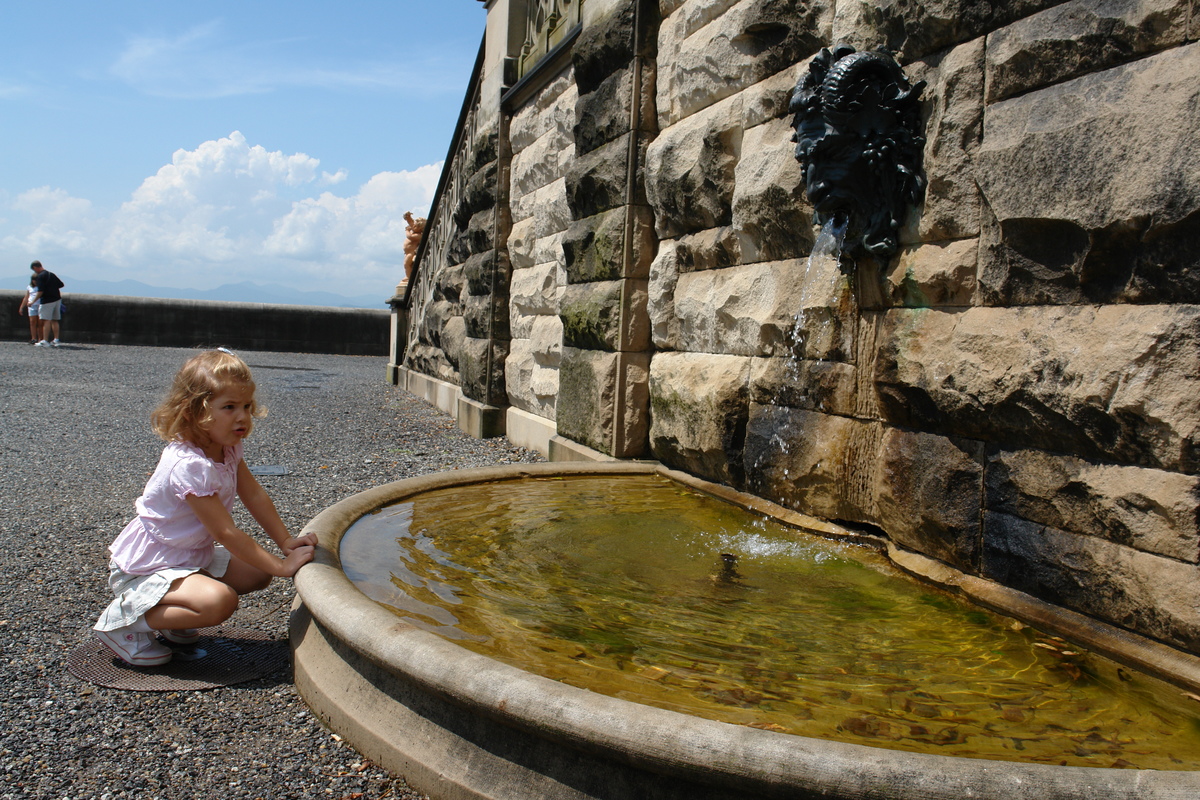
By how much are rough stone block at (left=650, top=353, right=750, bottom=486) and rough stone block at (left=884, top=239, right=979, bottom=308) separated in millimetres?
1051

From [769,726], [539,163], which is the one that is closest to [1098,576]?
[769,726]

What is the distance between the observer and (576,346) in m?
5.91

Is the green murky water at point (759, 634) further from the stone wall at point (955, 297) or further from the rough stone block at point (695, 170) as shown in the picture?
the rough stone block at point (695, 170)

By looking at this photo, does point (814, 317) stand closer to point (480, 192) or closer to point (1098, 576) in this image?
point (1098, 576)

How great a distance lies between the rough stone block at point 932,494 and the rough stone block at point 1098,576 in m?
0.09

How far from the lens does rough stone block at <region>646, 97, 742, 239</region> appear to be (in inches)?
168

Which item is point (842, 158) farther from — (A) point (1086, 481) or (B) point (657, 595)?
(B) point (657, 595)

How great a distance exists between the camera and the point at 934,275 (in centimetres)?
301

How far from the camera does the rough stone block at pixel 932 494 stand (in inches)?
113

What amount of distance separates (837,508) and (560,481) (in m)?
1.63

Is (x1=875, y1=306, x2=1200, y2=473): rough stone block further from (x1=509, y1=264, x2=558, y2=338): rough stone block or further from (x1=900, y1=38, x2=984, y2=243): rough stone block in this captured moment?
(x1=509, y1=264, x2=558, y2=338): rough stone block

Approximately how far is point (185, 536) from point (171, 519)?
2.7 inches

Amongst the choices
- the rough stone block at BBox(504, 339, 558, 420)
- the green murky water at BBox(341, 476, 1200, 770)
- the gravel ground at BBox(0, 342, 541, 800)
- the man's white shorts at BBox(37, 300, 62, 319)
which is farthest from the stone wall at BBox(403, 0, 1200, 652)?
the man's white shorts at BBox(37, 300, 62, 319)

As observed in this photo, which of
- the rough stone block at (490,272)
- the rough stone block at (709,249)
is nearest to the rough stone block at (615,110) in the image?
the rough stone block at (709,249)
